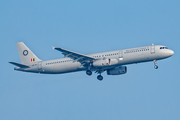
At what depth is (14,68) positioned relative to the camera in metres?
71.6

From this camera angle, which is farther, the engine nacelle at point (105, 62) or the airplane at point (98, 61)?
the engine nacelle at point (105, 62)

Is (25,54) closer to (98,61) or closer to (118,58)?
(98,61)

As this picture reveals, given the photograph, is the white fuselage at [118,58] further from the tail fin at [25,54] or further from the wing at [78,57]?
the tail fin at [25,54]

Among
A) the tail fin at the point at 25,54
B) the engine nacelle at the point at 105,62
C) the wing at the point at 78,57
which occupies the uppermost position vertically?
the tail fin at the point at 25,54

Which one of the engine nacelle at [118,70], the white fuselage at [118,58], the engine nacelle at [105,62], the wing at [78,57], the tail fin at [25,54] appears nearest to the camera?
the white fuselage at [118,58]

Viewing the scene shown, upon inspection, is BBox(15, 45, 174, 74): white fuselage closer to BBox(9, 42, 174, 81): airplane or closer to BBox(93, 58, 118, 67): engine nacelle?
BBox(9, 42, 174, 81): airplane

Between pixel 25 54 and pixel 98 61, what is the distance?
18.8 meters

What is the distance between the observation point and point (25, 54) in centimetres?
7500

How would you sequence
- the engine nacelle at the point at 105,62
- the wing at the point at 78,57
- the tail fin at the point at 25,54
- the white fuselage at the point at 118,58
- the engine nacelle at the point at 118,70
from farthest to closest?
the tail fin at the point at 25,54
the engine nacelle at the point at 118,70
the engine nacelle at the point at 105,62
the wing at the point at 78,57
the white fuselage at the point at 118,58

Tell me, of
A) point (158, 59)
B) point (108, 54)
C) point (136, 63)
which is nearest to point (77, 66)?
point (108, 54)

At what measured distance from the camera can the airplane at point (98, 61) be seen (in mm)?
65188

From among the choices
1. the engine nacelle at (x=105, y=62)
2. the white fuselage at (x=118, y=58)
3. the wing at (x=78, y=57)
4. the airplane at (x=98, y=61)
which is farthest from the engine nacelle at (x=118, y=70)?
the wing at (x=78, y=57)

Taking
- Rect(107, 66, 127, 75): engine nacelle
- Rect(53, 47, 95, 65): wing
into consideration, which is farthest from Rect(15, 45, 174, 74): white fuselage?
Rect(107, 66, 127, 75): engine nacelle

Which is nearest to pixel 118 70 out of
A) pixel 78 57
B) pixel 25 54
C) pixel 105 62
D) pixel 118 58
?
pixel 118 58
